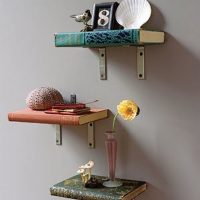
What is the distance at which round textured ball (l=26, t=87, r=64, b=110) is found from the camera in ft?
5.16

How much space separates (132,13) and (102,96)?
1.10 feet

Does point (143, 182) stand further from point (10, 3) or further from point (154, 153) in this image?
point (10, 3)

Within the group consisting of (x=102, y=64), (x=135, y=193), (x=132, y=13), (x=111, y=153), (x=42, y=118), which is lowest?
(x=135, y=193)

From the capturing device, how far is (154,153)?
152cm

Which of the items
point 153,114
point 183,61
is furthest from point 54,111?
point 183,61

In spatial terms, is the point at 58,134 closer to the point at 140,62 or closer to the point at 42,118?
the point at 42,118

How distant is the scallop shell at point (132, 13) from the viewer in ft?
4.80

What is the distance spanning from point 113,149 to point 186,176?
272mm

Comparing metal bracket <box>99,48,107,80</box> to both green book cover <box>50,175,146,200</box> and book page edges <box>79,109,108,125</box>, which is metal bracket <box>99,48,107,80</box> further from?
green book cover <box>50,175,146,200</box>

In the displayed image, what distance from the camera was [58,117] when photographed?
146cm

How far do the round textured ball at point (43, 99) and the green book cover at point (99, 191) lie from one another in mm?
297

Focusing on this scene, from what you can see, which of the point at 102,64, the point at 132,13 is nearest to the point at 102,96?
the point at 102,64

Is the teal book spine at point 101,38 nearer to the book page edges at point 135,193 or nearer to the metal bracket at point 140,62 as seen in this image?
the metal bracket at point 140,62

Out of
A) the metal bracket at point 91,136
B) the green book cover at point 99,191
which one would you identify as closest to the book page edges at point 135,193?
the green book cover at point 99,191
